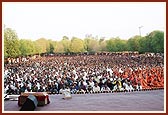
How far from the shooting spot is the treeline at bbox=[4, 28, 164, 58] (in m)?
6.86

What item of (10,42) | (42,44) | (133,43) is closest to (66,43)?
(42,44)

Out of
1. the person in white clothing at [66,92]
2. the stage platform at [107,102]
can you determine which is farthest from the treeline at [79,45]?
the stage platform at [107,102]

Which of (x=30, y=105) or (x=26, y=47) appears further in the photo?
(x=26, y=47)

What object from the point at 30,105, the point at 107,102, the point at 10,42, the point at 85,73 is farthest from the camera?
the point at 85,73

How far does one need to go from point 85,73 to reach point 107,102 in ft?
2.52

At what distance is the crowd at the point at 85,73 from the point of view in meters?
7.04

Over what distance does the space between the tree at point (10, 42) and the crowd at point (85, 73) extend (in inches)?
9.0

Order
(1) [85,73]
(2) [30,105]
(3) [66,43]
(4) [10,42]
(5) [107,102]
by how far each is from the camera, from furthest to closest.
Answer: (1) [85,73], (3) [66,43], (4) [10,42], (5) [107,102], (2) [30,105]

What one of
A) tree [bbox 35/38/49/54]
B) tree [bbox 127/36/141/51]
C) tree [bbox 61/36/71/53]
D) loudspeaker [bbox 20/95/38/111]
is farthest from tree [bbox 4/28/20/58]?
tree [bbox 127/36/141/51]

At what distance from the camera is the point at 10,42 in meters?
6.89

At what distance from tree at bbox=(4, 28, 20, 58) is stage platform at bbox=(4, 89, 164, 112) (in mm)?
897

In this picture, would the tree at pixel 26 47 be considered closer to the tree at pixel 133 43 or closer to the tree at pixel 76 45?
the tree at pixel 76 45

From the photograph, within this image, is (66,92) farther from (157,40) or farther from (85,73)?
(157,40)

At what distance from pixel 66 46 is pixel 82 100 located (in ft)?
3.47
